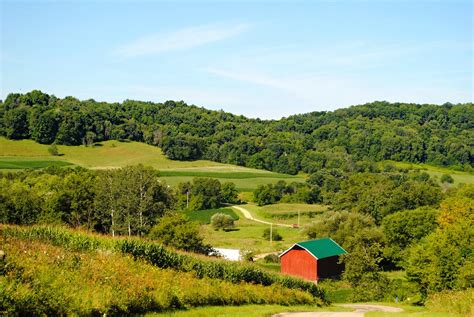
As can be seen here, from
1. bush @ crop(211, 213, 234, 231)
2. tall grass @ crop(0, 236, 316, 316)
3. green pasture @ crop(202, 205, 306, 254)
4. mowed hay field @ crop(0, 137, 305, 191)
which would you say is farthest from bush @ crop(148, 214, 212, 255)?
mowed hay field @ crop(0, 137, 305, 191)

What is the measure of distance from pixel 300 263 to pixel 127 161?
80.0m

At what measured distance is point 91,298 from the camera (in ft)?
40.2

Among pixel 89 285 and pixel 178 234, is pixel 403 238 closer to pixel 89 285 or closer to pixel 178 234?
pixel 178 234

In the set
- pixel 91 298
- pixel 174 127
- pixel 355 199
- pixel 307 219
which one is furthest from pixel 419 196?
pixel 174 127

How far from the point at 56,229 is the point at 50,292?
7.27 metres

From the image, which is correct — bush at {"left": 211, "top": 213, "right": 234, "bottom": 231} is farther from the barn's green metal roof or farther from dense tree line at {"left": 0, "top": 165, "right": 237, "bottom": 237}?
the barn's green metal roof

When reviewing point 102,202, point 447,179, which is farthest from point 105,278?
point 447,179

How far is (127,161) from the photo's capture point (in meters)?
128

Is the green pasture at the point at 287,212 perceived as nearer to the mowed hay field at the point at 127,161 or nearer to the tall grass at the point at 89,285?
the mowed hay field at the point at 127,161

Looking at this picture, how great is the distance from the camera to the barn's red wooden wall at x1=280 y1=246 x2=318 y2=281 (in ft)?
184

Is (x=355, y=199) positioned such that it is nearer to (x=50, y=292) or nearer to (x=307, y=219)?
(x=307, y=219)

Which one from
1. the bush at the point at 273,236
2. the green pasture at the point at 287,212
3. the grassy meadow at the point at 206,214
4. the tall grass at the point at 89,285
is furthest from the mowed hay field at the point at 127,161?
the tall grass at the point at 89,285

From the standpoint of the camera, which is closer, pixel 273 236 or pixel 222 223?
pixel 273 236

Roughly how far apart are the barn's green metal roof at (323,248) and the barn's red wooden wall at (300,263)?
22.2 inches
